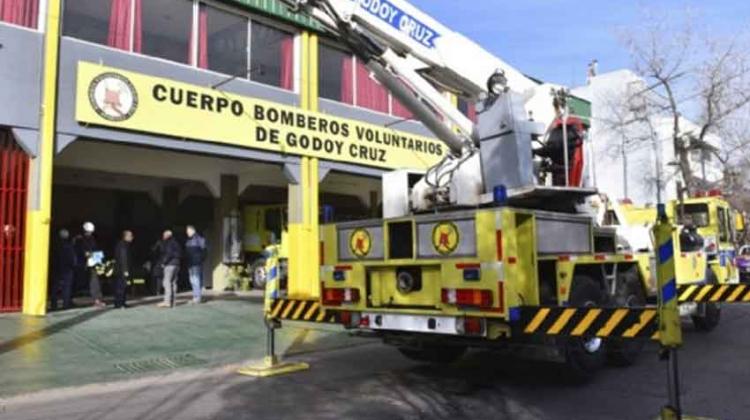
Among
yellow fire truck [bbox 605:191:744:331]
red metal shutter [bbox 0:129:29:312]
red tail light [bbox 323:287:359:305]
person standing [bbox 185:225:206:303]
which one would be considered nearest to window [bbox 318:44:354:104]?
person standing [bbox 185:225:206:303]

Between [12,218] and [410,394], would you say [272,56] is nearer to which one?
[12,218]

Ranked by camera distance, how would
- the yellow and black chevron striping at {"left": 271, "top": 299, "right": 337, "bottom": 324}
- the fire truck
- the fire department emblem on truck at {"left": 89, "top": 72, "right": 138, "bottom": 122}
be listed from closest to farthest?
the fire truck
the yellow and black chevron striping at {"left": 271, "top": 299, "right": 337, "bottom": 324}
the fire department emblem on truck at {"left": 89, "top": 72, "right": 138, "bottom": 122}

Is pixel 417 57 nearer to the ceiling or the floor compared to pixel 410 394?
nearer to the ceiling

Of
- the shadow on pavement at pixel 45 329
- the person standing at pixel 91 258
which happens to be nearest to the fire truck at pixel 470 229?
the shadow on pavement at pixel 45 329

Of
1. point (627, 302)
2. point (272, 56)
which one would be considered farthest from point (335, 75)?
point (627, 302)

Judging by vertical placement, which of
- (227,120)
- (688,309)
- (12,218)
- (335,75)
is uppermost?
(335,75)

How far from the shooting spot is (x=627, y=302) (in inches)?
343

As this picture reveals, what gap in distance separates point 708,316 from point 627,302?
14.3 feet

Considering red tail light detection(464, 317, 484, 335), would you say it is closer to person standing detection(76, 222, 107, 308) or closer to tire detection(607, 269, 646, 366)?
tire detection(607, 269, 646, 366)

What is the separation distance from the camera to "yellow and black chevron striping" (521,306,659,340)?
19.3ft

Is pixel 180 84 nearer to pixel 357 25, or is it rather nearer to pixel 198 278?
pixel 198 278

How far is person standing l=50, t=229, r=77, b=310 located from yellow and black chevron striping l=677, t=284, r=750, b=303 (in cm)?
1112

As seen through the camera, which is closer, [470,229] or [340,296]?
[470,229]

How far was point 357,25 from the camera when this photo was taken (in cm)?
924
